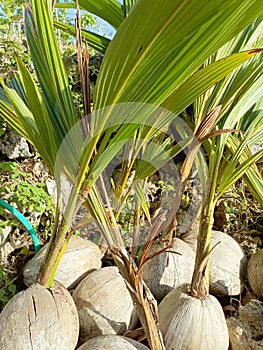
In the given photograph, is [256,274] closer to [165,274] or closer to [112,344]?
[165,274]

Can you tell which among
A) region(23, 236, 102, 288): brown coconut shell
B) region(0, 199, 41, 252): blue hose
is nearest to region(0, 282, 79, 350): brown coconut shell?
region(23, 236, 102, 288): brown coconut shell

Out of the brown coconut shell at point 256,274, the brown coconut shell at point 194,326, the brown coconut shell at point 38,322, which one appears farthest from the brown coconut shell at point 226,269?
the brown coconut shell at point 38,322

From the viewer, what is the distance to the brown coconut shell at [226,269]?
1245 mm

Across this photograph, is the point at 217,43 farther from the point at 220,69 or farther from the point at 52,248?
the point at 52,248

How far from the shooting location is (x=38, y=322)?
2.68 feet

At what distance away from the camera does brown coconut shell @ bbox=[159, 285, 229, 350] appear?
0.95 metres

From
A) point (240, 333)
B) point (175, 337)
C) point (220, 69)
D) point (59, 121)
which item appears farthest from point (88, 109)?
point (240, 333)

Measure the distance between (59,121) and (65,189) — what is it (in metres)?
0.52

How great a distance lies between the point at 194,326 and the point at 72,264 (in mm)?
383

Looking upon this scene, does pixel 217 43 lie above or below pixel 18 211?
above

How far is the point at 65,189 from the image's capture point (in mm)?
1316

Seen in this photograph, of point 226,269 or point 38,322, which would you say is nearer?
point 38,322

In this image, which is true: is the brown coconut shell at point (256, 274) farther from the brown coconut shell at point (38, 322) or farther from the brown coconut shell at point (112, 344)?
the brown coconut shell at point (38, 322)

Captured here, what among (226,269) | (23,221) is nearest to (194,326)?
(226,269)
